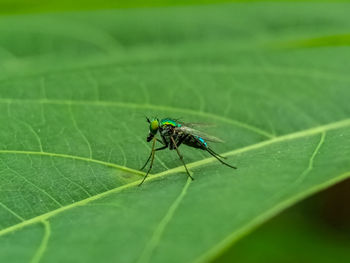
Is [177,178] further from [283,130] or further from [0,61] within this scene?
[0,61]

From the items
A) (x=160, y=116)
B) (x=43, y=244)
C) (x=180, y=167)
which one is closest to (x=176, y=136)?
(x=160, y=116)

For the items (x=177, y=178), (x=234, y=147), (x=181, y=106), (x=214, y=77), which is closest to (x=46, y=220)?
(x=177, y=178)

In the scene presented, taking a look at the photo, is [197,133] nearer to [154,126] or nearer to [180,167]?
[154,126]

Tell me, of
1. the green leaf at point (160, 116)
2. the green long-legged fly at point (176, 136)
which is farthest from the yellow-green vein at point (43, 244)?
the green long-legged fly at point (176, 136)

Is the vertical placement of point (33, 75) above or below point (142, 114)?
above

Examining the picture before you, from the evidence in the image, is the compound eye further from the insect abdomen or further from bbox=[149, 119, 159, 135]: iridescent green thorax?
the insect abdomen

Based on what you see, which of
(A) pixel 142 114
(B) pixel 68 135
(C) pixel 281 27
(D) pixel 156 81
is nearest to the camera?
(B) pixel 68 135

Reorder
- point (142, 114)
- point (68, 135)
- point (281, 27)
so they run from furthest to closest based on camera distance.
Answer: point (281, 27)
point (142, 114)
point (68, 135)

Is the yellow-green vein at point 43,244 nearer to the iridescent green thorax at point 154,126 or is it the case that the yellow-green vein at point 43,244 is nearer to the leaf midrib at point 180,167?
the leaf midrib at point 180,167
